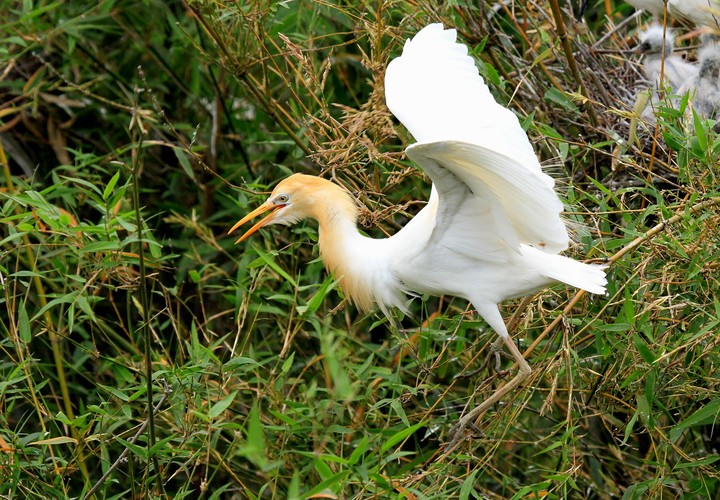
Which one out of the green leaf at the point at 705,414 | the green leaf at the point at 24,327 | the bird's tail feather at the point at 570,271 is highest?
the green leaf at the point at 24,327

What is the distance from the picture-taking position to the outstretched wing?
202cm

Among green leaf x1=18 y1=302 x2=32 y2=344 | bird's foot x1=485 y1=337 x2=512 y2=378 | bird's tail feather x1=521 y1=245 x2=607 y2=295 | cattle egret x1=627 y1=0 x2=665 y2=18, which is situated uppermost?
cattle egret x1=627 y1=0 x2=665 y2=18

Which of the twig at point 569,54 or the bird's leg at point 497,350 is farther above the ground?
the twig at point 569,54

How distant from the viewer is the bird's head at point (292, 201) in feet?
8.23

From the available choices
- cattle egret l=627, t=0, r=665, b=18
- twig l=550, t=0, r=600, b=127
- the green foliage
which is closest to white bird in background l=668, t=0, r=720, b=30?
cattle egret l=627, t=0, r=665, b=18

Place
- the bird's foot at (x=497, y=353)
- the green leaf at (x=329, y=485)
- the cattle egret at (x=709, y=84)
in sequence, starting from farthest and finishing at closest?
the cattle egret at (x=709, y=84) → the bird's foot at (x=497, y=353) → the green leaf at (x=329, y=485)

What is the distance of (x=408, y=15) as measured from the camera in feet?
9.09

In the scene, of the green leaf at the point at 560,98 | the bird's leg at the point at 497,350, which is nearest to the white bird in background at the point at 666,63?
the green leaf at the point at 560,98

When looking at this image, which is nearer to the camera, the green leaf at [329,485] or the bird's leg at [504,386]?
the green leaf at [329,485]

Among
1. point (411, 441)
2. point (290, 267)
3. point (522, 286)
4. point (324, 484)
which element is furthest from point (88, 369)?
point (324, 484)

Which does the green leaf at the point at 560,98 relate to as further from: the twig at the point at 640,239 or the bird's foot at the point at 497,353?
the bird's foot at the point at 497,353

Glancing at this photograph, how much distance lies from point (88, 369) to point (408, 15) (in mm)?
1557

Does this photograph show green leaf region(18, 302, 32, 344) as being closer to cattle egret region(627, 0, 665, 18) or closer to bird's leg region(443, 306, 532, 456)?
bird's leg region(443, 306, 532, 456)

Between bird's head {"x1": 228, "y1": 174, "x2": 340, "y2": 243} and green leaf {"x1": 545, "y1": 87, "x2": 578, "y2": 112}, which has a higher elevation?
green leaf {"x1": 545, "y1": 87, "x2": 578, "y2": 112}
